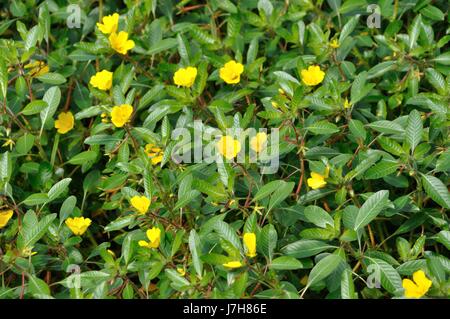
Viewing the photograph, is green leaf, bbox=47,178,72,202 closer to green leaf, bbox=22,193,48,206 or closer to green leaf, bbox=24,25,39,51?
green leaf, bbox=22,193,48,206

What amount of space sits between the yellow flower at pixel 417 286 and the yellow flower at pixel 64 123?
125 cm

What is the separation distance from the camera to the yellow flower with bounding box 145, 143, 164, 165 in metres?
2.23

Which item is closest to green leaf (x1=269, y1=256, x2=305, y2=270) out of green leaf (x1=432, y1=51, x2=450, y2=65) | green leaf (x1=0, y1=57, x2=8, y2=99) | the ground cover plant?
the ground cover plant

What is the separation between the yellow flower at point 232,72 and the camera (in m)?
2.45

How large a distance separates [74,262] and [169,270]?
0.35m

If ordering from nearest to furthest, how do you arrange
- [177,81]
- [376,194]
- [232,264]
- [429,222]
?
1. [232,264]
2. [376,194]
3. [429,222]
4. [177,81]

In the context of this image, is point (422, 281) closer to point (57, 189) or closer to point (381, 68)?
point (381, 68)

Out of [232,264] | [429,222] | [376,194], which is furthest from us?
[429,222]

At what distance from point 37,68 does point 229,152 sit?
892 millimetres

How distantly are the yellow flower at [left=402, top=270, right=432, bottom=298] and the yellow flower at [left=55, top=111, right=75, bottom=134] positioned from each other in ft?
4.09

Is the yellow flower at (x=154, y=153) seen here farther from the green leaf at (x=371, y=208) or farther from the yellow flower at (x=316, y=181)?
the green leaf at (x=371, y=208)

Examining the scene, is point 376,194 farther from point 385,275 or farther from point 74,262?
point 74,262
